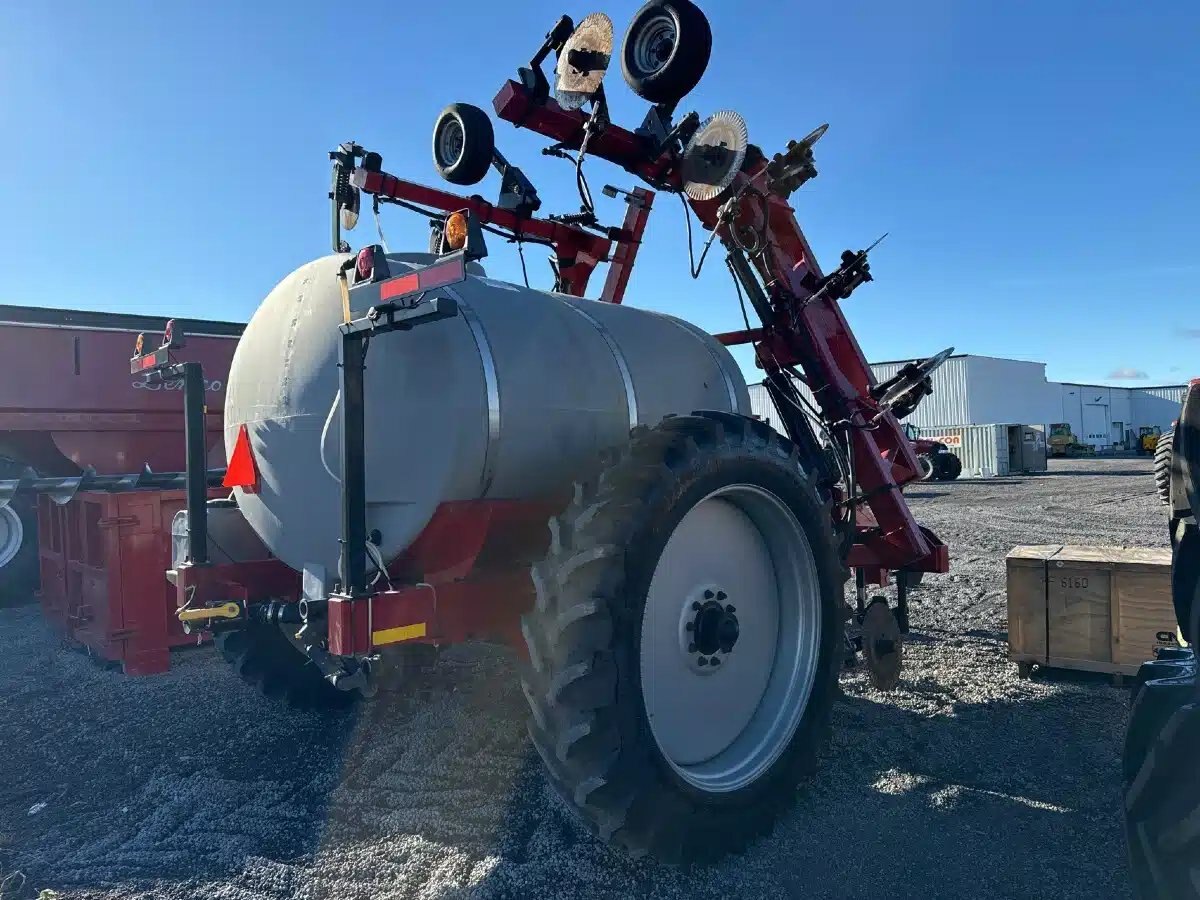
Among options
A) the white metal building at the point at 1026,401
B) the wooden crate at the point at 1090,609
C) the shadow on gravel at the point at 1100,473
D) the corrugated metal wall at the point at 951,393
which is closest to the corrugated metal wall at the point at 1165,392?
the white metal building at the point at 1026,401

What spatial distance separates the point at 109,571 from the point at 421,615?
165 inches

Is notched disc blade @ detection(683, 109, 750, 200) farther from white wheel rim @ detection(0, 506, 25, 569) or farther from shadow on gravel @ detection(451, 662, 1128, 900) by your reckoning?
white wheel rim @ detection(0, 506, 25, 569)

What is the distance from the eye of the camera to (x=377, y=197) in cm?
484

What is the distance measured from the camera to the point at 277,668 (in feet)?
16.7

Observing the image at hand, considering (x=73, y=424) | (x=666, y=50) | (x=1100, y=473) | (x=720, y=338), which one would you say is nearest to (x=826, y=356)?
(x=720, y=338)

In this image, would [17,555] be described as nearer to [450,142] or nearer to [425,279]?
[450,142]

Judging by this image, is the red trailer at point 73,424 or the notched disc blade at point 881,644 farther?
the red trailer at point 73,424

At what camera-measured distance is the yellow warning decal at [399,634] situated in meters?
3.15

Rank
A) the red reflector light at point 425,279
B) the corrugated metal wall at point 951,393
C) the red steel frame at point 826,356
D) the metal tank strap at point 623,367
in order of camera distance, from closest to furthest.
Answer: the red reflector light at point 425,279 → the metal tank strap at point 623,367 → the red steel frame at point 826,356 → the corrugated metal wall at point 951,393

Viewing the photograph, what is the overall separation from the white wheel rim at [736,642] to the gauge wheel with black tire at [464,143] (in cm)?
240

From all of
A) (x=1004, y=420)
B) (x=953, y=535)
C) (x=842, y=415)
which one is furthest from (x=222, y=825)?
(x=1004, y=420)

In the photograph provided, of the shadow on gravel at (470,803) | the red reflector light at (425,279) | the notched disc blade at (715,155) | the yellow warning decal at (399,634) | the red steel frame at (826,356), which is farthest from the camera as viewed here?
the red steel frame at (826,356)

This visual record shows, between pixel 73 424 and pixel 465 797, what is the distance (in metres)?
8.52

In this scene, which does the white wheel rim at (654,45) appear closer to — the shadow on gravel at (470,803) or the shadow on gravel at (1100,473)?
the shadow on gravel at (470,803)
